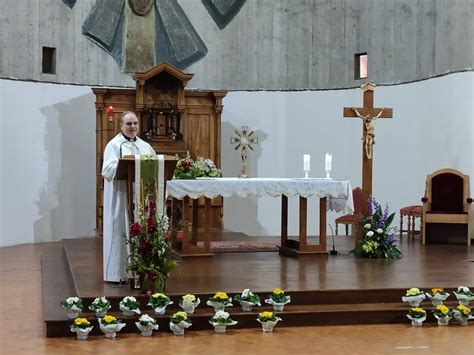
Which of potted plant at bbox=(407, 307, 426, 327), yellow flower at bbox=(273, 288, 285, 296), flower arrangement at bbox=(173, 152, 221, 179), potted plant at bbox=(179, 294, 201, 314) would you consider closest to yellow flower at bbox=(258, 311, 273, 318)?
yellow flower at bbox=(273, 288, 285, 296)

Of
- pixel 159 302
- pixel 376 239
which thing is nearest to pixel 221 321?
pixel 159 302

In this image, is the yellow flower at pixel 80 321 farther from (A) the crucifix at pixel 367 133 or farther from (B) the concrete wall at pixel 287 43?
(B) the concrete wall at pixel 287 43

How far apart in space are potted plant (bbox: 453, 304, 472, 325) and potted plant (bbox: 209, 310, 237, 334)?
1800mm

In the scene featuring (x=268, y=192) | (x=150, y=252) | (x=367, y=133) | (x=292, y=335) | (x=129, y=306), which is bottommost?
(x=292, y=335)

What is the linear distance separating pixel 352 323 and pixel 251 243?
3.68 m

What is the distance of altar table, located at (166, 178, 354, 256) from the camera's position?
794cm

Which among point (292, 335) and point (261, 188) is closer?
point (292, 335)

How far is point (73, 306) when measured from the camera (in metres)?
5.50

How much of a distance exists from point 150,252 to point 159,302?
41 centimetres

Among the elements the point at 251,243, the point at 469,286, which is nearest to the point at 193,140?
the point at 251,243

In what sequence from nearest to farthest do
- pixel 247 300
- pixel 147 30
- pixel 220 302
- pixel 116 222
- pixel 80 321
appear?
pixel 80 321 → pixel 220 302 → pixel 247 300 → pixel 116 222 → pixel 147 30

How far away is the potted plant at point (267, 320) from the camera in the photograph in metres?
5.66

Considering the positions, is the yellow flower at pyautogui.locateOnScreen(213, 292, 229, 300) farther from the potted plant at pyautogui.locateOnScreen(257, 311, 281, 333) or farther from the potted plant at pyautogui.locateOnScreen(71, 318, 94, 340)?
the potted plant at pyautogui.locateOnScreen(71, 318, 94, 340)

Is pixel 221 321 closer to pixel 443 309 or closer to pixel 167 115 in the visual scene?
pixel 443 309
